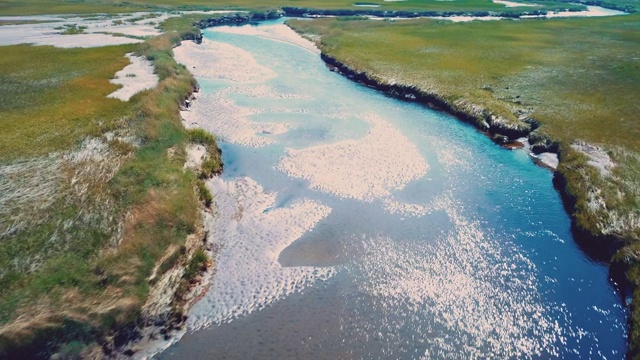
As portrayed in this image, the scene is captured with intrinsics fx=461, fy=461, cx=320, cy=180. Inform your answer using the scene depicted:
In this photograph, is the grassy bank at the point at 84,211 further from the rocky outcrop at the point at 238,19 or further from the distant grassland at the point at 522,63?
the rocky outcrop at the point at 238,19

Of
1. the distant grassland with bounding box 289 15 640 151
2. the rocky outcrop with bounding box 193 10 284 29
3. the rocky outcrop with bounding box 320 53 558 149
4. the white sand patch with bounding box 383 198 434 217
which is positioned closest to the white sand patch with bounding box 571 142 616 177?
the distant grassland with bounding box 289 15 640 151

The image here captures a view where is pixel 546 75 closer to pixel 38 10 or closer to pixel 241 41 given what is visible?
pixel 241 41

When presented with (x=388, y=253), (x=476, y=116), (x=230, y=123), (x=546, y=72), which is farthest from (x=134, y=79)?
(x=546, y=72)

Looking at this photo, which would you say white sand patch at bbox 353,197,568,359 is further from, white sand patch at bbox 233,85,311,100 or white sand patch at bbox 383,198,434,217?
white sand patch at bbox 233,85,311,100

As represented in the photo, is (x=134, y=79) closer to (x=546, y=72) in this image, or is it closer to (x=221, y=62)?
(x=221, y=62)

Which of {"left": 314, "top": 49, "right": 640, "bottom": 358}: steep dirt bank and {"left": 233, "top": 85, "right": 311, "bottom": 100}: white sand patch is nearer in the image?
{"left": 314, "top": 49, "right": 640, "bottom": 358}: steep dirt bank
